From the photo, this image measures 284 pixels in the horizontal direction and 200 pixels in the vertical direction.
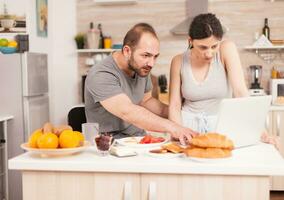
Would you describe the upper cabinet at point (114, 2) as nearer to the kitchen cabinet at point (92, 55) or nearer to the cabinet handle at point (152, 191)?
the kitchen cabinet at point (92, 55)

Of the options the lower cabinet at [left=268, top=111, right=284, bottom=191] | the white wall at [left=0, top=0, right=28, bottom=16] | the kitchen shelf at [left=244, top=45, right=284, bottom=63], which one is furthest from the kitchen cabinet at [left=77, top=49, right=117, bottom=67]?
the lower cabinet at [left=268, top=111, right=284, bottom=191]

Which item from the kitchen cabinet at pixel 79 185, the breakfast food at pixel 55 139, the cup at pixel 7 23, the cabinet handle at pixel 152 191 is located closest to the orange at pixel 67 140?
the breakfast food at pixel 55 139

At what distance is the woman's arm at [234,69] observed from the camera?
7.98ft

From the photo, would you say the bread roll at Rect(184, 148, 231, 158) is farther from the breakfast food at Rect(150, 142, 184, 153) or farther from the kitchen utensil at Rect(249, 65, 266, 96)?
the kitchen utensil at Rect(249, 65, 266, 96)

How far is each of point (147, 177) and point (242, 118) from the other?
1.54 feet

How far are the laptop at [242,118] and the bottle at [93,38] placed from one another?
324 cm

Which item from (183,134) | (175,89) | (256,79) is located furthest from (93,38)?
(183,134)

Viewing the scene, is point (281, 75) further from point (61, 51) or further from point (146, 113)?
point (146, 113)

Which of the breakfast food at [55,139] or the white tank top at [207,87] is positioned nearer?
the breakfast food at [55,139]

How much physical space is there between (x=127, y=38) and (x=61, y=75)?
9.69ft

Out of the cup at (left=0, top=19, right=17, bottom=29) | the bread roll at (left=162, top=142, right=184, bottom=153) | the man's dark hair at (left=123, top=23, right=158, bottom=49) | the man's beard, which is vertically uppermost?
the cup at (left=0, top=19, right=17, bottom=29)

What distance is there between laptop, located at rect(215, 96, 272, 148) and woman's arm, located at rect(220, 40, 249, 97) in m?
0.46

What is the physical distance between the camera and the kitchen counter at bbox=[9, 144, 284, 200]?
168cm

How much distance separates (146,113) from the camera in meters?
2.13
